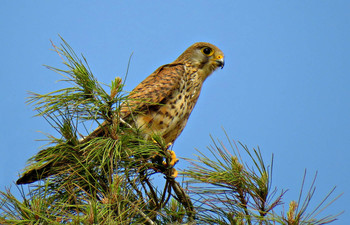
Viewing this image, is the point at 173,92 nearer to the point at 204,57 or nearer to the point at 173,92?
the point at 173,92

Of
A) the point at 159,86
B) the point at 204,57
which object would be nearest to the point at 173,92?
the point at 159,86

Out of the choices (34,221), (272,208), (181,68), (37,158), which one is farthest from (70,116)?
(181,68)

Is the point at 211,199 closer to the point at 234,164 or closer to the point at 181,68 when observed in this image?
the point at 234,164

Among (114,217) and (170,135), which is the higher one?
(170,135)

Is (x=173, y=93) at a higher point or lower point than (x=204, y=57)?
lower

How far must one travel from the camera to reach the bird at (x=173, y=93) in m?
3.54

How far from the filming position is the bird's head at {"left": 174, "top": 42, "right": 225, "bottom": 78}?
14.3 ft

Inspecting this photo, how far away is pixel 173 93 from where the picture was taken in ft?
12.5

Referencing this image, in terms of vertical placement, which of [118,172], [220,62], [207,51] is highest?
[207,51]

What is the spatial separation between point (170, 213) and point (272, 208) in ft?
1.80

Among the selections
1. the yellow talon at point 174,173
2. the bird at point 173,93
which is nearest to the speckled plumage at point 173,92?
the bird at point 173,93

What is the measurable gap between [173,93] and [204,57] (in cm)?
74

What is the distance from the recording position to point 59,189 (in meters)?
2.63

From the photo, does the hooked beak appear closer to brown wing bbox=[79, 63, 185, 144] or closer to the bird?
the bird
